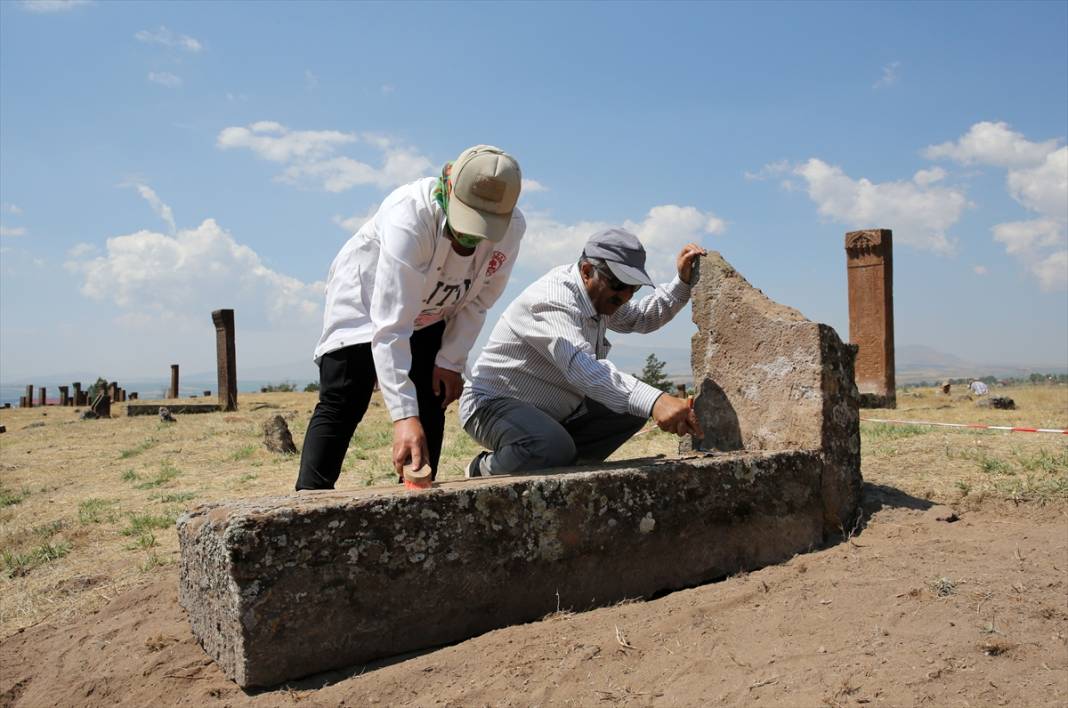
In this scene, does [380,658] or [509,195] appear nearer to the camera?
[380,658]

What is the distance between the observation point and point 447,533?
2551mm

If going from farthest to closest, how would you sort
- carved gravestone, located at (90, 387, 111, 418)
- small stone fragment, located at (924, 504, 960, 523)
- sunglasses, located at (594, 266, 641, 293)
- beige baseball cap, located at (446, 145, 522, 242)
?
carved gravestone, located at (90, 387, 111, 418) → small stone fragment, located at (924, 504, 960, 523) → sunglasses, located at (594, 266, 641, 293) → beige baseball cap, located at (446, 145, 522, 242)

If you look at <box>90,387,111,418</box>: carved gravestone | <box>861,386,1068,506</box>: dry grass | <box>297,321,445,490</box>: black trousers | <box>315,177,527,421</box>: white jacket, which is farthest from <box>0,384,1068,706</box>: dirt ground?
<box>90,387,111,418</box>: carved gravestone

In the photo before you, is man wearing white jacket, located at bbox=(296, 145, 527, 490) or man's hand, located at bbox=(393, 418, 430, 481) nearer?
man's hand, located at bbox=(393, 418, 430, 481)

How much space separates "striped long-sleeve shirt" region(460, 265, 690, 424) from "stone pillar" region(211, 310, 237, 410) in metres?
13.0

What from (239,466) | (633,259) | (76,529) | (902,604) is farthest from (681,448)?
(239,466)

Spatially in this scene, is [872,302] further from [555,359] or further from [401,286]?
[401,286]

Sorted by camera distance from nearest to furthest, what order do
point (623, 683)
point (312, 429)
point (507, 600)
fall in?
1. point (623, 683)
2. point (507, 600)
3. point (312, 429)

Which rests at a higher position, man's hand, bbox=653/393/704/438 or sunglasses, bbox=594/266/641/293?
sunglasses, bbox=594/266/641/293

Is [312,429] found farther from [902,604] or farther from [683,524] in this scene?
[902,604]

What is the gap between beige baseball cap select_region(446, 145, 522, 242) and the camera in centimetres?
299

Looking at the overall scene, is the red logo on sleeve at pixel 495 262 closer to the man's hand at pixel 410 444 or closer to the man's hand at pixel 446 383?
the man's hand at pixel 446 383

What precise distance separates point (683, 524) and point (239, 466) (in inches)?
218

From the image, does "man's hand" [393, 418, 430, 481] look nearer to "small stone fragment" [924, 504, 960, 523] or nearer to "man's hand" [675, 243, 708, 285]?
"man's hand" [675, 243, 708, 285]
